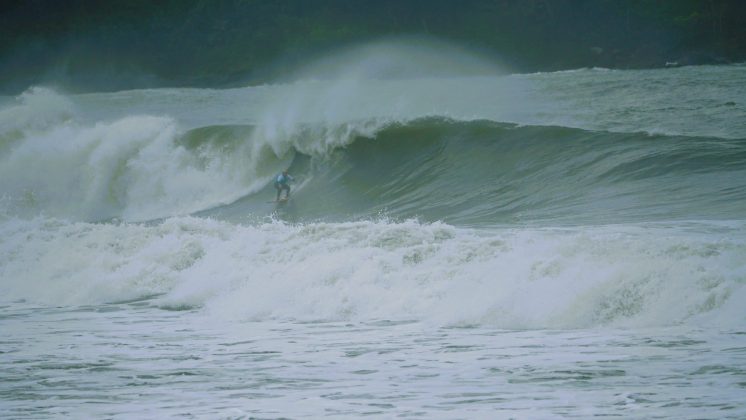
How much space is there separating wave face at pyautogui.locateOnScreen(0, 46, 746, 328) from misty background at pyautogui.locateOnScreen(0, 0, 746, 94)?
120 ft

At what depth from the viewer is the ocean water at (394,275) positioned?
23.2 feet

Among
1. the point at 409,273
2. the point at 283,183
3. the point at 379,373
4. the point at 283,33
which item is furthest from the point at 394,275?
the point at 283,33

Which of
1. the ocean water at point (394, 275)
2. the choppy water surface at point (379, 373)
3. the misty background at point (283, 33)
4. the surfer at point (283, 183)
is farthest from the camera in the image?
the misty background at point (283, 33)

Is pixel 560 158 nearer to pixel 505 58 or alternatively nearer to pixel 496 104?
pixel 496 104

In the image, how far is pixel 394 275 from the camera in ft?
36.5

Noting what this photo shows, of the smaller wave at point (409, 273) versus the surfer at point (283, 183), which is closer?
the smaller wave at point (409, 273)

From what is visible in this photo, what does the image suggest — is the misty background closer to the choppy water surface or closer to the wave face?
the wave face

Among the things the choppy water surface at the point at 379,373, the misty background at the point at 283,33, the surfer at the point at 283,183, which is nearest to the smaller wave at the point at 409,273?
the choppy water surface at the point at 379,373

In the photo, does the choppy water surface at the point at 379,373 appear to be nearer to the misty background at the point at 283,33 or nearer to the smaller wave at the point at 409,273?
the smaller wave at the point at 409,273

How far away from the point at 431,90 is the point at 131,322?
3250 cm

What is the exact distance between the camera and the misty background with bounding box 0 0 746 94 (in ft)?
225

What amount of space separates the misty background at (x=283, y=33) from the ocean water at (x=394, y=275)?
42728 mm

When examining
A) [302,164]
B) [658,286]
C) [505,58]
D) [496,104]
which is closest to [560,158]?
[302,164]

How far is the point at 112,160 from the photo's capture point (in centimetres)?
2641
